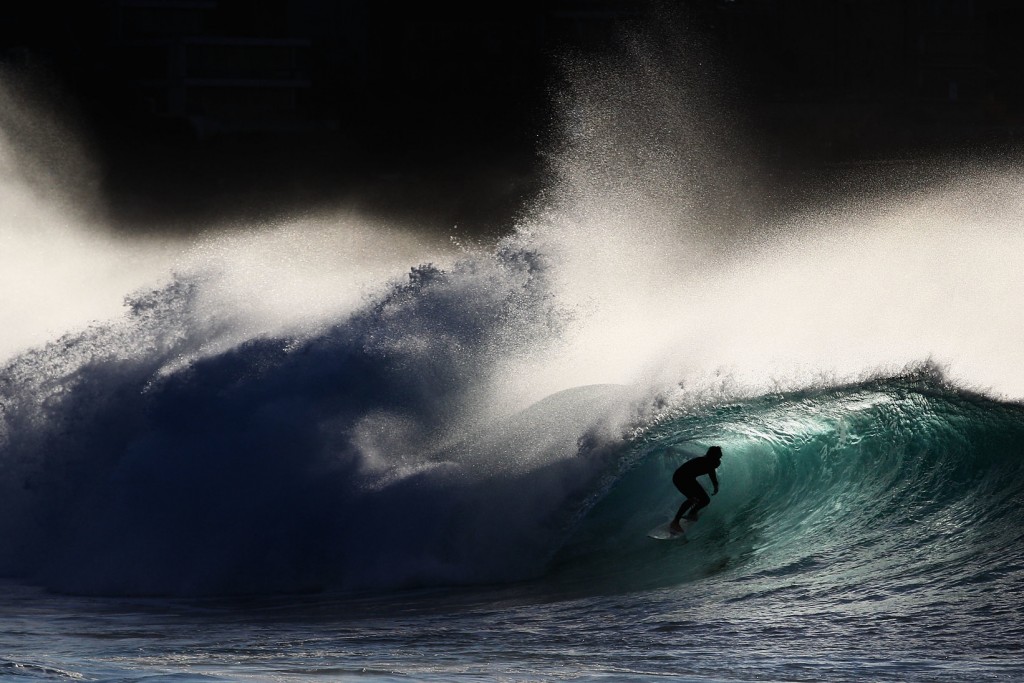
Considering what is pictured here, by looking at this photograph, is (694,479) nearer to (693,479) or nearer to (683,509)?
(693,479)

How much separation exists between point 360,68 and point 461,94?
4.89 meters

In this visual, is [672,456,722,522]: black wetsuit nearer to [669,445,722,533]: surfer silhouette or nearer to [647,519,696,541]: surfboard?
[669,445,722,533]: surfer silhouette

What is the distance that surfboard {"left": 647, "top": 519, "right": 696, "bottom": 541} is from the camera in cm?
1152

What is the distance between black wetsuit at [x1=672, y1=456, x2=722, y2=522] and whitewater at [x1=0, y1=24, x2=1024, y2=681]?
0.31 metres

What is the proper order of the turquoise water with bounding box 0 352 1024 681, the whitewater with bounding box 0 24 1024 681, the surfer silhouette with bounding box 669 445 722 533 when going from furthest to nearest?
the surfer silhouette with bounding box 669 445 722 533
the whitewater with bounding box 0 24 1024 681
the turquoise water with bounding box 0 352 1024 681

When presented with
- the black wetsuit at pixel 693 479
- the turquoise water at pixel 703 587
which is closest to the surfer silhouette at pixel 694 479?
the black wetsuit at pixel 693 479

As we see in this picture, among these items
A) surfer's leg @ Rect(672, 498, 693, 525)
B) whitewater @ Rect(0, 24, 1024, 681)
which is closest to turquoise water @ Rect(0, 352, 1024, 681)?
whitewater @ Rect(0, 24, 1024, 681)

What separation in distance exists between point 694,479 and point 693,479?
12 millimetres

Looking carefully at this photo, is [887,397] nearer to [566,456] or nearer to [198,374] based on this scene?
[566,456]

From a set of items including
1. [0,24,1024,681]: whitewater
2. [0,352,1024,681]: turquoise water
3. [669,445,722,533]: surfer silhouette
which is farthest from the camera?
[669,445,722,533]: surfer silhouette

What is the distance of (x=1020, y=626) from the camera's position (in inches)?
356

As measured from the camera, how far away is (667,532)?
1156 centimetres

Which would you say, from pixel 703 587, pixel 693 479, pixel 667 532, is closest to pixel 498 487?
pixel 667 532

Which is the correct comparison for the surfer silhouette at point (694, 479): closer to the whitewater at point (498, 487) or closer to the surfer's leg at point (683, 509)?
the surfer's leg at point (683, 509)
